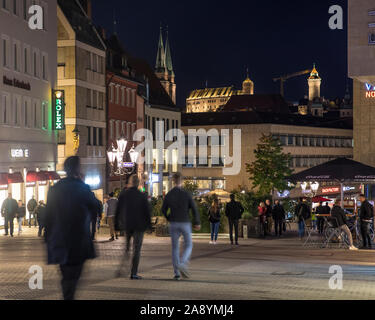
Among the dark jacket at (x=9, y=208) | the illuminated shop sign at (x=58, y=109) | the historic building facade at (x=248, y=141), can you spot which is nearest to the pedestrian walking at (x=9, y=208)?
the dark jacket at (x=9, y=208)

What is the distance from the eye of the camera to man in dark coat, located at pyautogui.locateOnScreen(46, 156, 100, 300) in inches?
336

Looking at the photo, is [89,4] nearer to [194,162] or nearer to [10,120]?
[10,120]

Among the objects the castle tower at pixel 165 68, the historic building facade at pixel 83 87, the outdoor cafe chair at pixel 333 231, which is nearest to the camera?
the outdoor cafe chair at pixel 333 231

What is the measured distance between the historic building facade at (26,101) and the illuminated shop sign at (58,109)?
0.29 m

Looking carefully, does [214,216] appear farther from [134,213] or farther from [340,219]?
[134,213]

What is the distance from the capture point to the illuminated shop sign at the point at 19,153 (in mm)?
41931

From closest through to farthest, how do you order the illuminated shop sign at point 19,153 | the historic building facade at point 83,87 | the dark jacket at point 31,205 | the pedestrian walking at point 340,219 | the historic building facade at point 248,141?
the pedestrian walking at point 340,219
the dark jacket at point 31,205
the illuminated shop sign at point 19,153
the historic building facade at point 83,87
the historic building facade at point 248,141

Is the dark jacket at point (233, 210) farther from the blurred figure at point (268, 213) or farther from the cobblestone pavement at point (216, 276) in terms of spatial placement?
the blurred figure at point (268, 213)

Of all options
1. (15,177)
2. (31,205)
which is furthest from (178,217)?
(15,177)

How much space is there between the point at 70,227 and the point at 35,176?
118 ft

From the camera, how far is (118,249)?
2252 centimetres

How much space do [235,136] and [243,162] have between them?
4.77 metres

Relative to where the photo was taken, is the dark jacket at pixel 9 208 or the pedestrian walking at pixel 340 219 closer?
the pedestrian walking at pixel 340 219
